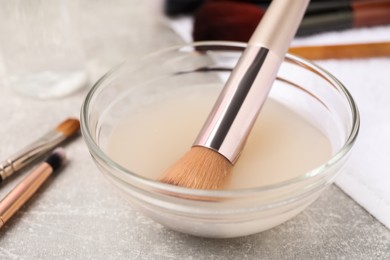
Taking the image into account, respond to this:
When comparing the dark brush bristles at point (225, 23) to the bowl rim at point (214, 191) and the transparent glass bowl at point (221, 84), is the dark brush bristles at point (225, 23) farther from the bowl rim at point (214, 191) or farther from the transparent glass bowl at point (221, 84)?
the bowl rim at point (214, 191)

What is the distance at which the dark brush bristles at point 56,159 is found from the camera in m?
0.62

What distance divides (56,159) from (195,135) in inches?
6.0

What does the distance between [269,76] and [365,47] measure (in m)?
0.33

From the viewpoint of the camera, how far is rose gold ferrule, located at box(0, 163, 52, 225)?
0.56 m

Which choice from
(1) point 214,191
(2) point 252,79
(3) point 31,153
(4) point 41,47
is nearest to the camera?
(1) point 214,191

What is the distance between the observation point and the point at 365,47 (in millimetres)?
819

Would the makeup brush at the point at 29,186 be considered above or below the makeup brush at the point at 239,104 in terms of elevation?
below

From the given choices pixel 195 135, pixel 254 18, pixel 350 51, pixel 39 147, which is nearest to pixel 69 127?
pixel 39 147

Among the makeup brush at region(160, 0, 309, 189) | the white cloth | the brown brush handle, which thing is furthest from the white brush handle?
the brown brush handle

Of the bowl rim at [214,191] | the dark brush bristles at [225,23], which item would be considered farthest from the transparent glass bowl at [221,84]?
the dark brush bristles at [225,23]

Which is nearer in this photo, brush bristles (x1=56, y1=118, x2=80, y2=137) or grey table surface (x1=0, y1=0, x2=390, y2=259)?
grey table surface (x1=0, y1=0, x2=390, y2=259)

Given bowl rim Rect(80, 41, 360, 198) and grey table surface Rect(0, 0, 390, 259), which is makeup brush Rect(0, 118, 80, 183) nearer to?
grey table surface Rect(0, 0, 390, 259)

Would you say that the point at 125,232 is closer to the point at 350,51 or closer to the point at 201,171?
the point at 201,171

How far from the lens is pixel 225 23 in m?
0.78
